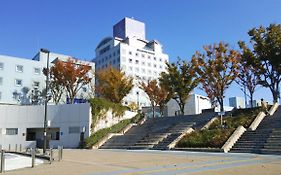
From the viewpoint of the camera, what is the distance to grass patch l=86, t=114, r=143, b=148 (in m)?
33.1

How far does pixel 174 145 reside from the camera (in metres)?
25.4

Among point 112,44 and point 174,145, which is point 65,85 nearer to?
point 174,145

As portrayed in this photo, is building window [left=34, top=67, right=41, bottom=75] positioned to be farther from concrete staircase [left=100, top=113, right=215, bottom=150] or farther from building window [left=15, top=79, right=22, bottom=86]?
concrete staircase [left=100, top=113, right=215, bottom=150]

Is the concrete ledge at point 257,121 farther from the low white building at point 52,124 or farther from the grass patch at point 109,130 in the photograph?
the low white building at point 52,124

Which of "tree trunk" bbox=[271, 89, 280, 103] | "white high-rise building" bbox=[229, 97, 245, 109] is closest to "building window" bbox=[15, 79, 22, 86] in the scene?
"tree trunk" bbox=[271, 89, 280, 103]

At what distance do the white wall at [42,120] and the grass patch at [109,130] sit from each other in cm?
154

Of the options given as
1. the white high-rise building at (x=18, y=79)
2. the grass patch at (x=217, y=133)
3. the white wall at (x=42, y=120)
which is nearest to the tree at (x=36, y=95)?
the white high-rise building at (x=18, y=79)

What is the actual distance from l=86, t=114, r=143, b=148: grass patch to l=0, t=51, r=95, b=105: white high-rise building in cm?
1840

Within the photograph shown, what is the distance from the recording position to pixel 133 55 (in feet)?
331

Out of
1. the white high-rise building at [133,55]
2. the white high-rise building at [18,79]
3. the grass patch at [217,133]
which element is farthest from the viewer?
the white high-rise building at [133,55]

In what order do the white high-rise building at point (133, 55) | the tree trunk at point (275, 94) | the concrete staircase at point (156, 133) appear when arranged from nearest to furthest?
the concrete staircase at point (156, 133), the tree trunk at point (275, 94), the white high-rise building at point (133, 55)

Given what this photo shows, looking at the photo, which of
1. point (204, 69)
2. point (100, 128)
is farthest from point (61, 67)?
point (204, 69)

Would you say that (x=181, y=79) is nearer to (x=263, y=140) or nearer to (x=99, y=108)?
(x=99, y=108)

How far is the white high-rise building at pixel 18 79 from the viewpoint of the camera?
2117 inches
